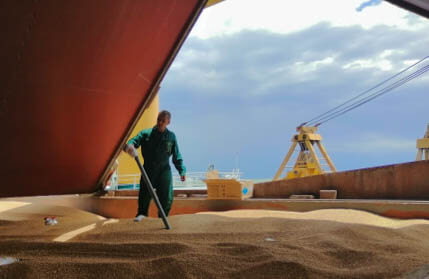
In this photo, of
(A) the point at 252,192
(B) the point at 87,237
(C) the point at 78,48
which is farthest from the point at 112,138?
(A) the point at 252,192

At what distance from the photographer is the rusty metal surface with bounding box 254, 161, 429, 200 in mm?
4461

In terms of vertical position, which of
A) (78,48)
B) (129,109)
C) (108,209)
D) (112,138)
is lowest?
(108,209)

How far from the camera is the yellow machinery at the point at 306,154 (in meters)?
20.0

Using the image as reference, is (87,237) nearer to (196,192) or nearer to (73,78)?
(73,78)

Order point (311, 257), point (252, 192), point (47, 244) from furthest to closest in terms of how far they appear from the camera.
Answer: point (252, 192) → point (47, 244) → point (311, 257)

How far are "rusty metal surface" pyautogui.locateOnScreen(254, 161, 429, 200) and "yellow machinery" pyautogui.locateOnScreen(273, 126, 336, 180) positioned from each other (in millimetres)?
14892

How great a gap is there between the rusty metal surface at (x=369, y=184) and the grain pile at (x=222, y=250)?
5.22 ft

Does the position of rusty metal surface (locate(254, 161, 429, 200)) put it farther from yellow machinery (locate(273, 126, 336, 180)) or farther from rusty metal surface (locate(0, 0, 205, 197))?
yellow machinery (locate(273, 126, 336, 180))

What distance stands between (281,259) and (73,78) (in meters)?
2.42

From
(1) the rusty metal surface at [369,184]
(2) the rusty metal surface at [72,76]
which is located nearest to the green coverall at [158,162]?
(2) the rusty metal surface at [72,76]

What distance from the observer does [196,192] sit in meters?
6.72

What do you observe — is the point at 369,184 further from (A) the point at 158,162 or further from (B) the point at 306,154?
(B) the point at 306,154

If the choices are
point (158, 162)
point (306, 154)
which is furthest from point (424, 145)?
point (158, 162)

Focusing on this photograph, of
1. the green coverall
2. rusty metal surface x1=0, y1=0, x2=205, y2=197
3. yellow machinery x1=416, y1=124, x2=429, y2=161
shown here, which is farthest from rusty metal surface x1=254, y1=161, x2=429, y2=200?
yellow machinery x1=416, y1=124, x2=429, y2=161
